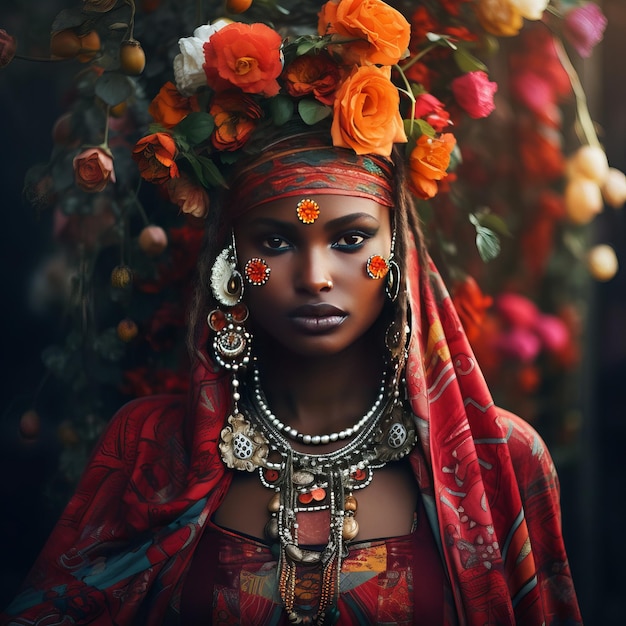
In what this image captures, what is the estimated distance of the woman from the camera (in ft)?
4.29

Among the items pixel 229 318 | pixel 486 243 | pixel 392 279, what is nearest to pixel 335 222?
pixel 392 279

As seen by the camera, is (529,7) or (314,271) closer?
(314,271)

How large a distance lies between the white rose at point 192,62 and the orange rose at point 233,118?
0.05 meters

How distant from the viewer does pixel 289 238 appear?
1.32 metres

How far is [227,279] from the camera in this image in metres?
1.38

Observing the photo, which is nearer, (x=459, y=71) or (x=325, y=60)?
(x=325, y=60)

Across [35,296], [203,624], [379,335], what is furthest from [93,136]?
[203,624]

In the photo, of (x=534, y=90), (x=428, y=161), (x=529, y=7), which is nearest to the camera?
(x=428, y=161)

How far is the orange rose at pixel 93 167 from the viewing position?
1.40 metres

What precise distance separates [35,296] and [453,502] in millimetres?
829

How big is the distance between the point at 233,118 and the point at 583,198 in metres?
0.72

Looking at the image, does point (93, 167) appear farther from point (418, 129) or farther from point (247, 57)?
point (418, 129)

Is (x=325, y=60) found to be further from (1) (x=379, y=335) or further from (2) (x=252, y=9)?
(1) (x=379, y=335)

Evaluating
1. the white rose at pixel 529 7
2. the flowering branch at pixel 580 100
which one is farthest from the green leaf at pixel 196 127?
the flowering branch at pixel 580 100
